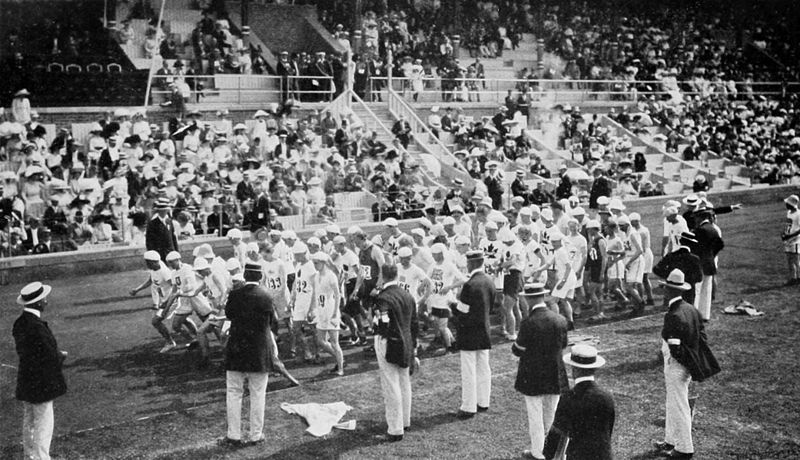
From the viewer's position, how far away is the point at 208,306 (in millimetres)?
12898

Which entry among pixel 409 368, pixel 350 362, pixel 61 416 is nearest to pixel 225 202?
pixel 350 362

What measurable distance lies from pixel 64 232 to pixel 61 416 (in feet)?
27.8

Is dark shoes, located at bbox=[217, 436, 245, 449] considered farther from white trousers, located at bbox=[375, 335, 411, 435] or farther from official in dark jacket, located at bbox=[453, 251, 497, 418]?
official in dark jacket, located at bbox=[453, 251, 497, 418]

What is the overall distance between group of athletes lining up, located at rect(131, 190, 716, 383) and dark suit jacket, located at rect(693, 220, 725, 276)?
761 mm

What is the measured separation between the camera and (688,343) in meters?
8.92

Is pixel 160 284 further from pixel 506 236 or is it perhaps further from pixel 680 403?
pixel 680 403

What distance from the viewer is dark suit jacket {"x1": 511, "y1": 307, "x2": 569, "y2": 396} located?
28.6 ft

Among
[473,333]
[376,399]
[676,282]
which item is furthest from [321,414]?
[676,282]

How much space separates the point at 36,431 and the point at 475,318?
16.3ft

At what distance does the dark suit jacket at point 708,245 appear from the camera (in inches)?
561

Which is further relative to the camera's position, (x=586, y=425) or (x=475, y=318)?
(x=475, y=318)

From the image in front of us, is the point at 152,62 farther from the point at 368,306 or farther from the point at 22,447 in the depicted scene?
the point at 22,447

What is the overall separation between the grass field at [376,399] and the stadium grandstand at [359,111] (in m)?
4.47

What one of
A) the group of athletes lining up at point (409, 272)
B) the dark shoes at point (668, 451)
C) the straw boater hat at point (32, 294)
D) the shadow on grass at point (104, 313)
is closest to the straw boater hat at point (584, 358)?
the dark shoes at point (668, 451)
